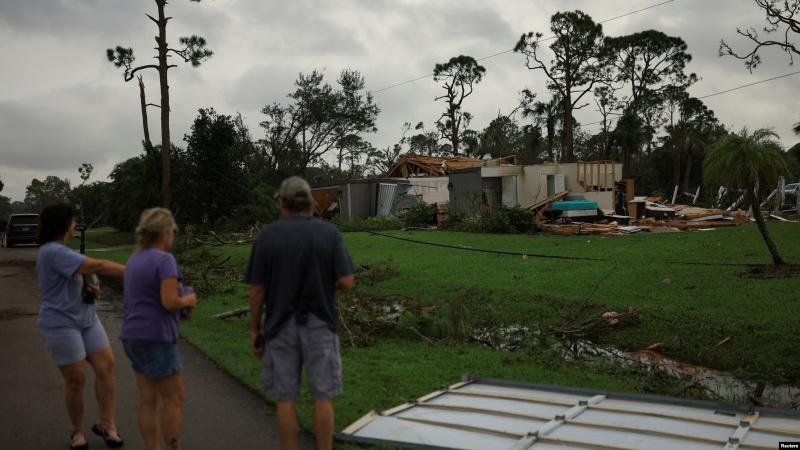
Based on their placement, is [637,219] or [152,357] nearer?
[152,357]

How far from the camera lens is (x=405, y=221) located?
30.9 meters

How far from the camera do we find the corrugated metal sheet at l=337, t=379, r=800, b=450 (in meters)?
4.56

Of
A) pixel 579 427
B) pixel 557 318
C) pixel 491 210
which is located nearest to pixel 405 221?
pixel 491 210

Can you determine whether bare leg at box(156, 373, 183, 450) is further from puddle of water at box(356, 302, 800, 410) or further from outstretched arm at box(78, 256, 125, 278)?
puddle of water at box(356, 302, 800, 410)

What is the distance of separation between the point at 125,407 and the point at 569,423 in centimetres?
371

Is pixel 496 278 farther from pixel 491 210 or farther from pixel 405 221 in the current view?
pixel 405 221

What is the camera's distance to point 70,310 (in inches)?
177

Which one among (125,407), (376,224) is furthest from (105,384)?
(376,224)

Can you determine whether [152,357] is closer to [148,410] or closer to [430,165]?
[148,410]

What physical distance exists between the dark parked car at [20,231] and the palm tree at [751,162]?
3252cm

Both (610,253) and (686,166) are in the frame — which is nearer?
(610,253)

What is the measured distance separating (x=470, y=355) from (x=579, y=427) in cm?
307

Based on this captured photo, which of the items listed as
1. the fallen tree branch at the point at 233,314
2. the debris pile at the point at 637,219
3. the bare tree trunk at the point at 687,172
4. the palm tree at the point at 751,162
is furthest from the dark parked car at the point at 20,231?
the bare tree trunk at the point at 687,172

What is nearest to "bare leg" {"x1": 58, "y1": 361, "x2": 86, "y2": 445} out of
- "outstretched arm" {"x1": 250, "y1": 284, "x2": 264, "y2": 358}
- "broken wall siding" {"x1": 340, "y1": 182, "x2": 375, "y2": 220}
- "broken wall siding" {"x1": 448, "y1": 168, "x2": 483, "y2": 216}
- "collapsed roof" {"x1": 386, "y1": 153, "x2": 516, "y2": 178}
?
"outstretched arm" {"x1": 250, "y1": 284, "x2": 264, "y2": 358}
